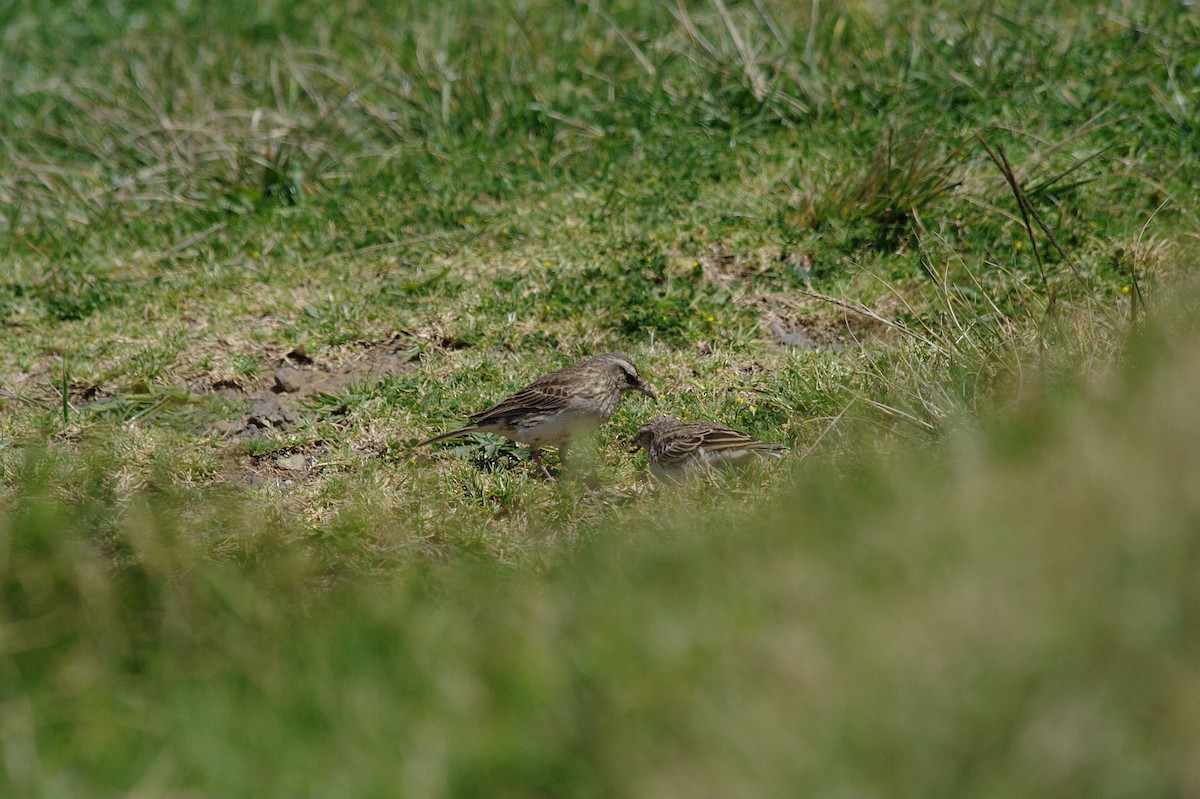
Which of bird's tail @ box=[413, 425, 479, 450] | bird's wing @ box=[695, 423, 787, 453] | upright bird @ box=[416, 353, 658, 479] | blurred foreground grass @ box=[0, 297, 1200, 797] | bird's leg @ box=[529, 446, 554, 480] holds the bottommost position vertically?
bird's leg @ box=[529, 446, 554, 480]

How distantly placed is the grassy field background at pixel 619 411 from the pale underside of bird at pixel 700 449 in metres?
0.14

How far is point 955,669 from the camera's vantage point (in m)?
3.16

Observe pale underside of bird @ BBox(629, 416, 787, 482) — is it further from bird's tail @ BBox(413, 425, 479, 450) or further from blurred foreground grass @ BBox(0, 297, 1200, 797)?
blurred foreground grass @ BBox(0, 297, 1200, 797)

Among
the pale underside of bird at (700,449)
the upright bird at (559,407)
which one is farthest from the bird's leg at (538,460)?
the pale underside of bird at (700,449)

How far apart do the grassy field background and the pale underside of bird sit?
0.14 m

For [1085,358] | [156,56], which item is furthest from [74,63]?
[1085,358]

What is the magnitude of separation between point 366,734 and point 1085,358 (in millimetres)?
3991

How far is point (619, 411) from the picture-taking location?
789 cm

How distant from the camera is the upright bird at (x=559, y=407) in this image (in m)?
7.12

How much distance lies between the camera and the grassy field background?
326 centimetres

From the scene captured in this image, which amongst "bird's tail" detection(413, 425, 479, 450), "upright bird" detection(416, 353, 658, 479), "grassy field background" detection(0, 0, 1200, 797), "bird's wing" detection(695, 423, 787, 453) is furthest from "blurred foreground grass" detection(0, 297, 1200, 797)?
"bird's tail" detection(413, 425, 479, 450)

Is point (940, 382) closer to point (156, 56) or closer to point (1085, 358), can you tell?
point (1085, 358)

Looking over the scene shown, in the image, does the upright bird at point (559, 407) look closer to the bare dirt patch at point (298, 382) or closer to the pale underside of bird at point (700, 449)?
the pale underside of bird at point (700, 449)

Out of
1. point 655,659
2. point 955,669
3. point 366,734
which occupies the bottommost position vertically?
point 366,734
